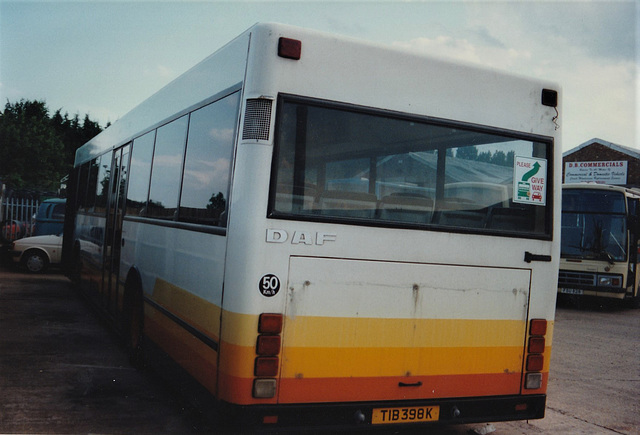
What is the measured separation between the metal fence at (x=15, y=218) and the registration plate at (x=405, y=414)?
21.1 metres

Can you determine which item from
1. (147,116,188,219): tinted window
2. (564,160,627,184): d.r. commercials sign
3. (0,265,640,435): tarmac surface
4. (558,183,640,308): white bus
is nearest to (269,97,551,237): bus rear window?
(0,265,640,435): tarmac surface

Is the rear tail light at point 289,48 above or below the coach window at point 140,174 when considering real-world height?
above

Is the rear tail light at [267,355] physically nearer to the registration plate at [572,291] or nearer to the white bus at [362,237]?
the white bus at [362,237]

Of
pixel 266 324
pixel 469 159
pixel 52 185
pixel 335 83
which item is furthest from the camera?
pixel 52 185

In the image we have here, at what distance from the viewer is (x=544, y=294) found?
5.24 metres

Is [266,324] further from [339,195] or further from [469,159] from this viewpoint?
[469,159]

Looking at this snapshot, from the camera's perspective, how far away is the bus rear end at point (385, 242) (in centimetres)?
433

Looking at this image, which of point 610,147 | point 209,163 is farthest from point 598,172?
point 209,163

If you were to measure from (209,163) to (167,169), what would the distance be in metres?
1.46

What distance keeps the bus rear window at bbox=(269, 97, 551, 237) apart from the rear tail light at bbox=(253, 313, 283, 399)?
69 centimetres

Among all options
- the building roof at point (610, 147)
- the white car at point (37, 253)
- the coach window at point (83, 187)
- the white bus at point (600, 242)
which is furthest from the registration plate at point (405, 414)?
Answer: the building roof at point (610, 147)

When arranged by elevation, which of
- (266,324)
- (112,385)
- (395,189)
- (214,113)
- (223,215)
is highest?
(214,113)

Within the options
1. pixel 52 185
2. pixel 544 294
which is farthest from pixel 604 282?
pixel 52 185

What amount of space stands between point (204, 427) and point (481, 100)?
340cm
